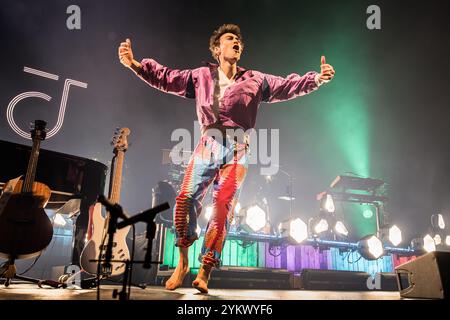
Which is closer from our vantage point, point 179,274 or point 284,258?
point 179,274

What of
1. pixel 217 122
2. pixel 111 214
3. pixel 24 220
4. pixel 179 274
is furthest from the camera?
pixel 24 220

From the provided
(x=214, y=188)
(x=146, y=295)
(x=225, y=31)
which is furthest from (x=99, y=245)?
(x=225, y=31)

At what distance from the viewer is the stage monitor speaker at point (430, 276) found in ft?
6.99

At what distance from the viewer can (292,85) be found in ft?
10.3

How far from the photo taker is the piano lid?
3.72m

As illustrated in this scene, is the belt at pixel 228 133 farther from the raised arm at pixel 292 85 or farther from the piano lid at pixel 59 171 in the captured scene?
the piano lid at pixel 59 171

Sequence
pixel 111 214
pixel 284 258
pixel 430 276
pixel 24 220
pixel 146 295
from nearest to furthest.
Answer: pixel 111 214 → pixel 146 295 → pixel 430 276 → pixel 24 220 → pixel 284 258

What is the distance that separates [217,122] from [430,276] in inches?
77.5

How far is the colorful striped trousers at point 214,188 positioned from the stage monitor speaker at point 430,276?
4.86 feet

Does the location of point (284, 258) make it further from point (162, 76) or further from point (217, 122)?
point (162, 76)

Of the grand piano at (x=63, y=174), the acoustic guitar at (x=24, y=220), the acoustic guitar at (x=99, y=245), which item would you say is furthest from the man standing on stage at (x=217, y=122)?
the grand piano at (x=63, y=174)
